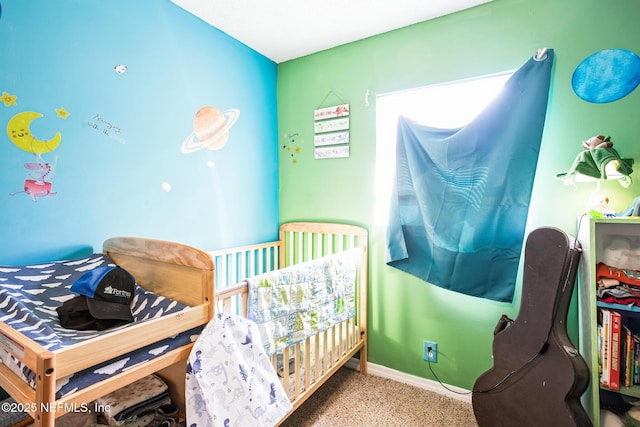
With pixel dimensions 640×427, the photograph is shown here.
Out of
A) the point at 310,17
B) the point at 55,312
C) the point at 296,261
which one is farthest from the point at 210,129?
the point at 55,312

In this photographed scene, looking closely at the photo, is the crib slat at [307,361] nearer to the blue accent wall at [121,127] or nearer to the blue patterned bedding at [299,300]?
the blue patterned bedding at [299,300]

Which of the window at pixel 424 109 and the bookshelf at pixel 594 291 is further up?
the window at pixel 424 109

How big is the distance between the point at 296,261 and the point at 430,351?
1148mm

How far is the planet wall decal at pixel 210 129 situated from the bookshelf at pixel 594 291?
6.68ft

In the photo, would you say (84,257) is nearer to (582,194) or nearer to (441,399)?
(441,399)

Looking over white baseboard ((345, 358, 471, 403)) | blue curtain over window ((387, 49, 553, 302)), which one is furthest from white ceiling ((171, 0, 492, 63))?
white baseboard ((345, 358, 471, 403))

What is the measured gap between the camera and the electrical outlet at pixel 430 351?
2.01m

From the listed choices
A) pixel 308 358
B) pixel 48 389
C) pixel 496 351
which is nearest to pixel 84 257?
pixel 48 389

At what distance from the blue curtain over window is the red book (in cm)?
48

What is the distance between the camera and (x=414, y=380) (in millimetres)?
2082

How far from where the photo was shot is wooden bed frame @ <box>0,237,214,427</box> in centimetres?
75

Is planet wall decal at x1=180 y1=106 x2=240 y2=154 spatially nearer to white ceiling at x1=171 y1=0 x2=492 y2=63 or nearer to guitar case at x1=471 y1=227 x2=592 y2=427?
white ceiling at x1=171 y1=0 x2=492 y2=63

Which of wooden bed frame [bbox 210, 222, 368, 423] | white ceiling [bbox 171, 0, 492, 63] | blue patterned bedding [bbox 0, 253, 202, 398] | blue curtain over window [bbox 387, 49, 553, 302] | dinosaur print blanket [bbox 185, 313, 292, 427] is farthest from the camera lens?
white ceiling [bbox 171, 0, 492, 63]

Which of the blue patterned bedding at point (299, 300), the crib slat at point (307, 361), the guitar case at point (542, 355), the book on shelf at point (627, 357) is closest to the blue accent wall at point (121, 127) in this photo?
the blue patterned bedding at point (299, 300)
